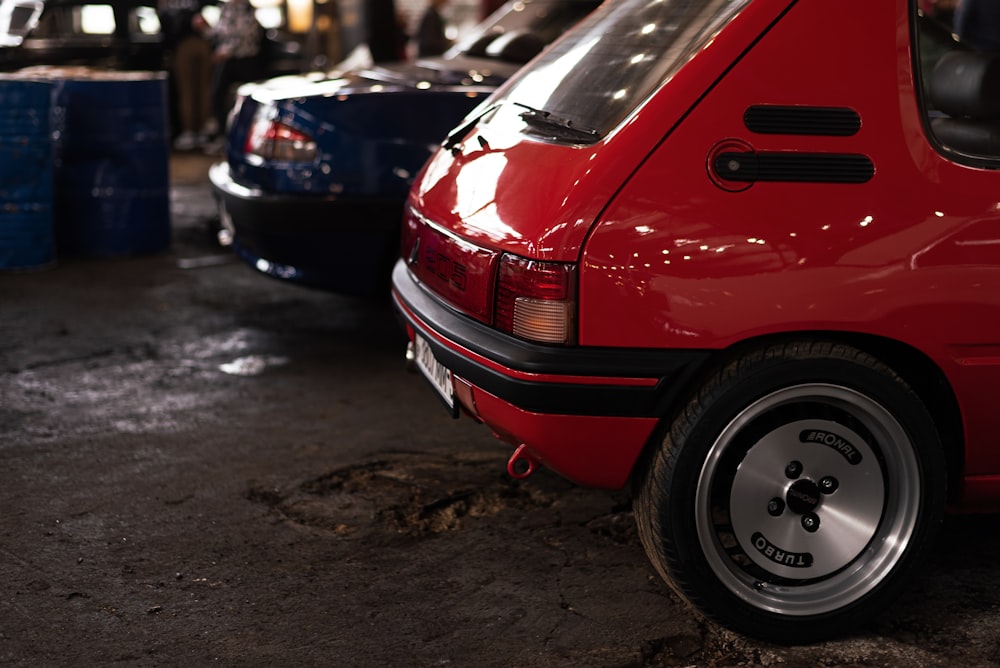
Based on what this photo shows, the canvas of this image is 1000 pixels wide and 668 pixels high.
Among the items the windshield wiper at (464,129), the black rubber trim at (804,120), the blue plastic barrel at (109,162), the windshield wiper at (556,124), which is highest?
the black rubber trim at (804,120)

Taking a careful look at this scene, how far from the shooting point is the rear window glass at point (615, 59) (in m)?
2.80

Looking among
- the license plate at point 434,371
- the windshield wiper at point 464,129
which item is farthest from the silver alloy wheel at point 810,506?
the windshield wiper at point 464,129

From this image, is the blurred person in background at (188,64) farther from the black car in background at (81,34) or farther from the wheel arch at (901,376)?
the wheel arch at (901,376)

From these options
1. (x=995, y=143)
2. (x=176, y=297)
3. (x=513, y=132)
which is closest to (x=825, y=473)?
(x=995, y=143)

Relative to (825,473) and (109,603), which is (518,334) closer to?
(825,473)

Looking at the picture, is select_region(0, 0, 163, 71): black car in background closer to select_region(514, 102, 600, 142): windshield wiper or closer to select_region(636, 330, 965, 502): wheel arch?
select_region(514, 102, 600, 142): windshield wiper

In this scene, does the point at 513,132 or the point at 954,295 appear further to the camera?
the point at 513,132

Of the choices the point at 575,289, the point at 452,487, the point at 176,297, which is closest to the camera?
the point at 575,289

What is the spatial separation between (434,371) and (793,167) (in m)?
1.15

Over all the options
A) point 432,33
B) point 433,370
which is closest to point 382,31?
point 432,33

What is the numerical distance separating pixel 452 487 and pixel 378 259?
154 centimetres

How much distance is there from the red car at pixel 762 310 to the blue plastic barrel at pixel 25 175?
4.58 metres

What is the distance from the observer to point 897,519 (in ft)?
9.46

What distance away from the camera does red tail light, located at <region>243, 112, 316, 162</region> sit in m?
5.10
